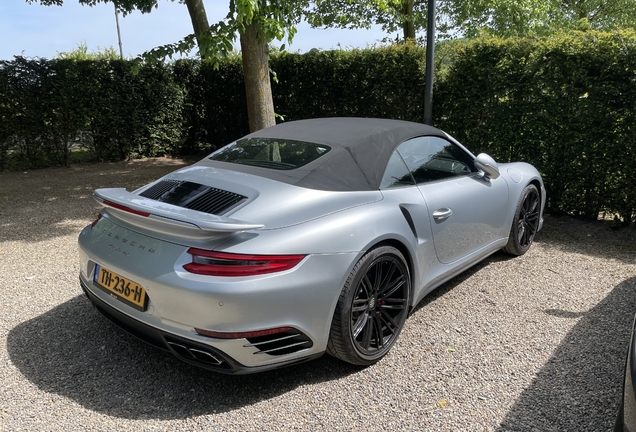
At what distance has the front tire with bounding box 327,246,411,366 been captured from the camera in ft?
9.05

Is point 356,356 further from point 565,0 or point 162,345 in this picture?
point 565,0

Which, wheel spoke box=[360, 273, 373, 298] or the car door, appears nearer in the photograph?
wheel spoke box=[360, 273, 373, 298]

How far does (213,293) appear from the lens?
236cm

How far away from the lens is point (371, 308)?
299 centimetres

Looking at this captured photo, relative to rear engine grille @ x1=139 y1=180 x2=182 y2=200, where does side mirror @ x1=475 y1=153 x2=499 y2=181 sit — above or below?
below

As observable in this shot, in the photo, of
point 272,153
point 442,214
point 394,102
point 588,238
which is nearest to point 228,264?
point 272,153

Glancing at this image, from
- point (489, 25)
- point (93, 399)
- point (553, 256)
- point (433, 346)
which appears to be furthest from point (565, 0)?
point (93, 399)

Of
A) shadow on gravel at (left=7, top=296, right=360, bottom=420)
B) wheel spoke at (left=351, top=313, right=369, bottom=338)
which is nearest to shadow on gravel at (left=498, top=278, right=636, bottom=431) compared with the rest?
wheel spoke at (left=351, top=313, right=369, bottom=338)

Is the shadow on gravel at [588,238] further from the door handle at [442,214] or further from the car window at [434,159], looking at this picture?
the door handle at [442,214]

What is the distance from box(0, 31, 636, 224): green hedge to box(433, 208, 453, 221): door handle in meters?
3.41

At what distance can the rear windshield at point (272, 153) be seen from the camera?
10.7 ft

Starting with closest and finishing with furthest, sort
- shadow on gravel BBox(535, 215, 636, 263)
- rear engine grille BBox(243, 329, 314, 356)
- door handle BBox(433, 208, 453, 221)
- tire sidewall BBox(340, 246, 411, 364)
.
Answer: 1. rear engine grille BBox(243, 329, 314, 356)
2. tire sidewall BBox(340, 246, 411, 364)
3. door handle BBox(433, 208, 453, 221)
4. shadow on gravel BBox(535, 215, 636, 263)

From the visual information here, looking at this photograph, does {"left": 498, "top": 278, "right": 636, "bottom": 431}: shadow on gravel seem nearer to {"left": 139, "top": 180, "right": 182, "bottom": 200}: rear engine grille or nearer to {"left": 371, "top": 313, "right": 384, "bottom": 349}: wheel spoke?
{"left": 371, "top": 313, "right": 384, "bottom": 349}: wheel spoke

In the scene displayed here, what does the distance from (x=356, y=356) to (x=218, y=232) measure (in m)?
1.14
